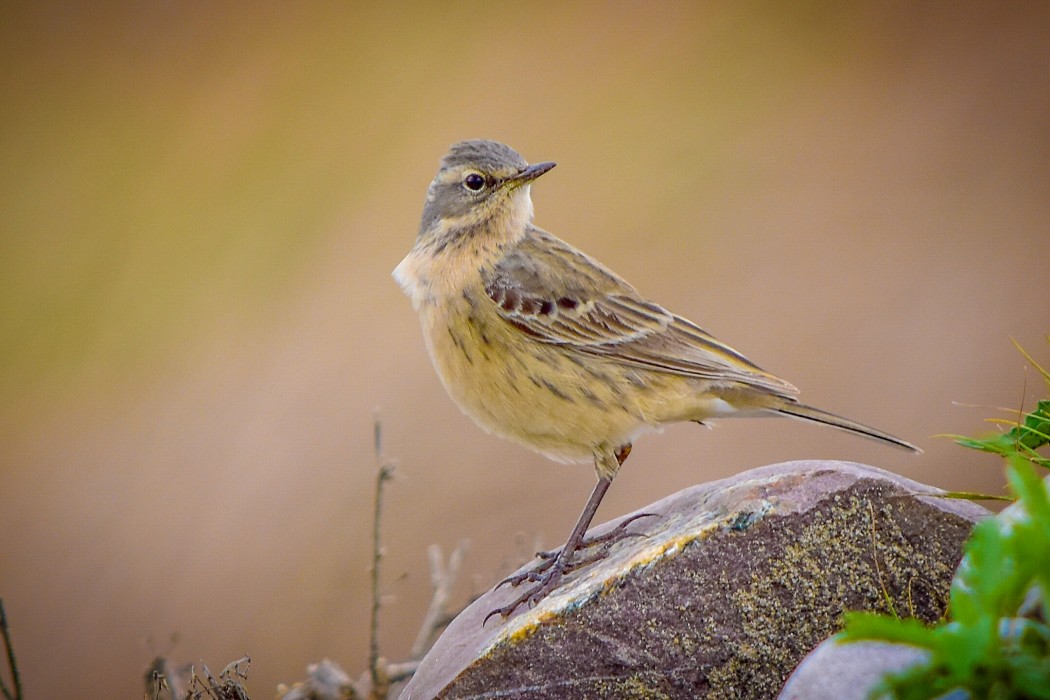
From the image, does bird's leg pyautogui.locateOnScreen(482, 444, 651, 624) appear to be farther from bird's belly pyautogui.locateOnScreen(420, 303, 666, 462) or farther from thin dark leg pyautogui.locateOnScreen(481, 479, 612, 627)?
bird's belly pyautogui.locateOnScreen(420, 303, 666, 462)

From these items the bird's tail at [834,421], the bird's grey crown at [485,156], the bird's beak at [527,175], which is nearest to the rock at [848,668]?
the bird's tail at [834,421]

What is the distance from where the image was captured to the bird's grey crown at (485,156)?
17.8ft

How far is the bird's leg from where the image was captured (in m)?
4.37

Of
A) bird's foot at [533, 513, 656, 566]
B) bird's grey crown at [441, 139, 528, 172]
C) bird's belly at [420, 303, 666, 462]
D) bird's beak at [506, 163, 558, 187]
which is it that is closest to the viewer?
bird's foot at [533, 513, 656, 566]

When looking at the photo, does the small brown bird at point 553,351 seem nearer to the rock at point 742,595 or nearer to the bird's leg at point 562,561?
the bird's leg at point 562,561

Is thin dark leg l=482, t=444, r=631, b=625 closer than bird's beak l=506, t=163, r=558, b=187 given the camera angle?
Yes

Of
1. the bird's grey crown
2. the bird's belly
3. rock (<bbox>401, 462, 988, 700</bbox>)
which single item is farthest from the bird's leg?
the bird's grey crown

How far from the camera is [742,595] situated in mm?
3688

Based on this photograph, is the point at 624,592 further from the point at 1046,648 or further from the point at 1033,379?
the point at 1033,379

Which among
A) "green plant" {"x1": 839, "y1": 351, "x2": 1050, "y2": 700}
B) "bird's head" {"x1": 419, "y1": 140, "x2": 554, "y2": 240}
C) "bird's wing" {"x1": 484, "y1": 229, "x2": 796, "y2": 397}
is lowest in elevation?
"green plant" {"x1": 839, "y1": 351, "x2": 1050, "y2": 700}

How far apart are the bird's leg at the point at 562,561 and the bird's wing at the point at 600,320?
66 cm

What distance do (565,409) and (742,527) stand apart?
4.03ft

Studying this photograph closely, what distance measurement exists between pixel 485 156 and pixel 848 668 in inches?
140

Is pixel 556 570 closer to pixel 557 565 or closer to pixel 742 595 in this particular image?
pixel 557 565
